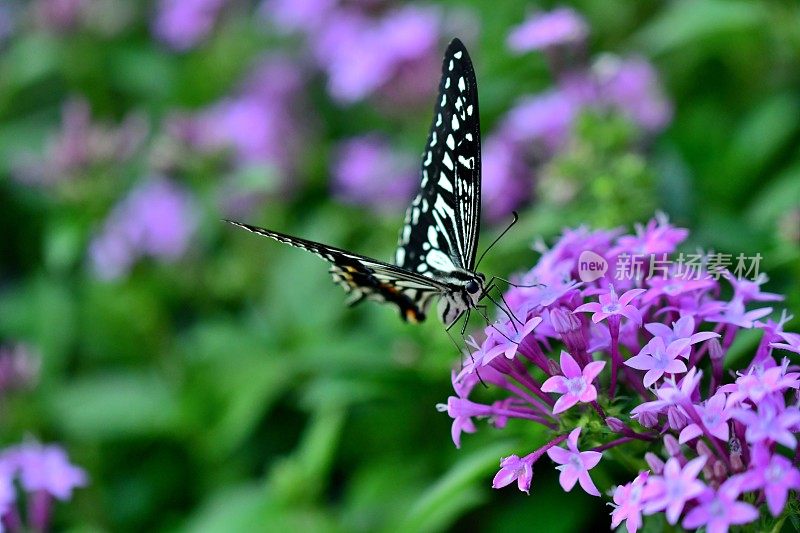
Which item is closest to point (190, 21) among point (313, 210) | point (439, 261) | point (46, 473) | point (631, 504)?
point (313, 210)

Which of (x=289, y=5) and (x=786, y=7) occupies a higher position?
(x=289, y=5)

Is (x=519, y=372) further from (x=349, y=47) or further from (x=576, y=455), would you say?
(x=349, y=47)

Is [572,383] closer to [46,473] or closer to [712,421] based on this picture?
[712,421]

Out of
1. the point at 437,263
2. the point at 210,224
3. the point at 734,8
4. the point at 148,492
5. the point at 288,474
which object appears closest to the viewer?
the point at 437,263

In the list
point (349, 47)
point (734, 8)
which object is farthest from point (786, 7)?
point (349, 47)

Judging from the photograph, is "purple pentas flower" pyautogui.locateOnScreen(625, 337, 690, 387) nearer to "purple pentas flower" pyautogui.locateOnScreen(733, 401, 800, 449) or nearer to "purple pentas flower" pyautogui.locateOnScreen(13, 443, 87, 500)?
"purple pentas flower" pyautogui.locateOnScreen(733, 401, 800, 449)

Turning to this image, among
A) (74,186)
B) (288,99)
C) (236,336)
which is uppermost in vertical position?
(288,99)

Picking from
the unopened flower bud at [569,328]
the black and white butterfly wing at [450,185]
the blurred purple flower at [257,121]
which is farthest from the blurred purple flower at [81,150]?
the unopened flower bud at [569,328]
